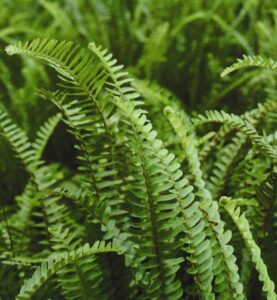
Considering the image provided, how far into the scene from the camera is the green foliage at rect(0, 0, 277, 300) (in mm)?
790

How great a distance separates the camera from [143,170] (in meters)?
0.82

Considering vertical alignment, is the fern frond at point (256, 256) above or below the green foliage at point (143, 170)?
below

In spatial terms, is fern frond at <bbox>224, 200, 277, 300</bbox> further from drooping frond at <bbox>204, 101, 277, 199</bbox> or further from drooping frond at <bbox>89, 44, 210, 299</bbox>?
drooping frond at <bbox>204, 101, 277, 199</bbox>

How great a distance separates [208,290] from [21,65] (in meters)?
1.34

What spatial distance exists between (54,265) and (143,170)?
0.21 m

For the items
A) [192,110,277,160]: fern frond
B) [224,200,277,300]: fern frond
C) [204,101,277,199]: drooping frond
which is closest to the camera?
[224,200,277,300]: fern frond

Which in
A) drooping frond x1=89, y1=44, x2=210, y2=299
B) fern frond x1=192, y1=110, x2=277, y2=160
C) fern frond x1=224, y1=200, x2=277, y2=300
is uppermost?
fern frond x1=192, y1=110, x2=277, y2=160

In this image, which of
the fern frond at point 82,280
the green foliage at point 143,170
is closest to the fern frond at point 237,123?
the green foliage at point 143,170

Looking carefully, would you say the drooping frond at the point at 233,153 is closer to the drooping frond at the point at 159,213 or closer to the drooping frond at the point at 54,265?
the drooping frond at the point at 159,213

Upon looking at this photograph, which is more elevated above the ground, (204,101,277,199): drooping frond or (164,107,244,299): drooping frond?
(204,101,277,199): drooping frond

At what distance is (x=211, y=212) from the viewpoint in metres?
0.76

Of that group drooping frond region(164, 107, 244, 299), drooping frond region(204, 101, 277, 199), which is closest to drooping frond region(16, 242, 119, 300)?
drooping frond region(164, 107, 244, 299)

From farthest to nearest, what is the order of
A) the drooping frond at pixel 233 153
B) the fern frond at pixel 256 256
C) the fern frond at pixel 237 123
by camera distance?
the drooping frond at pixel 233 153, the fern frond at pixel 237 123, the fern frond at pixel 256 256

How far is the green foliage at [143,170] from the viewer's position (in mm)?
790
